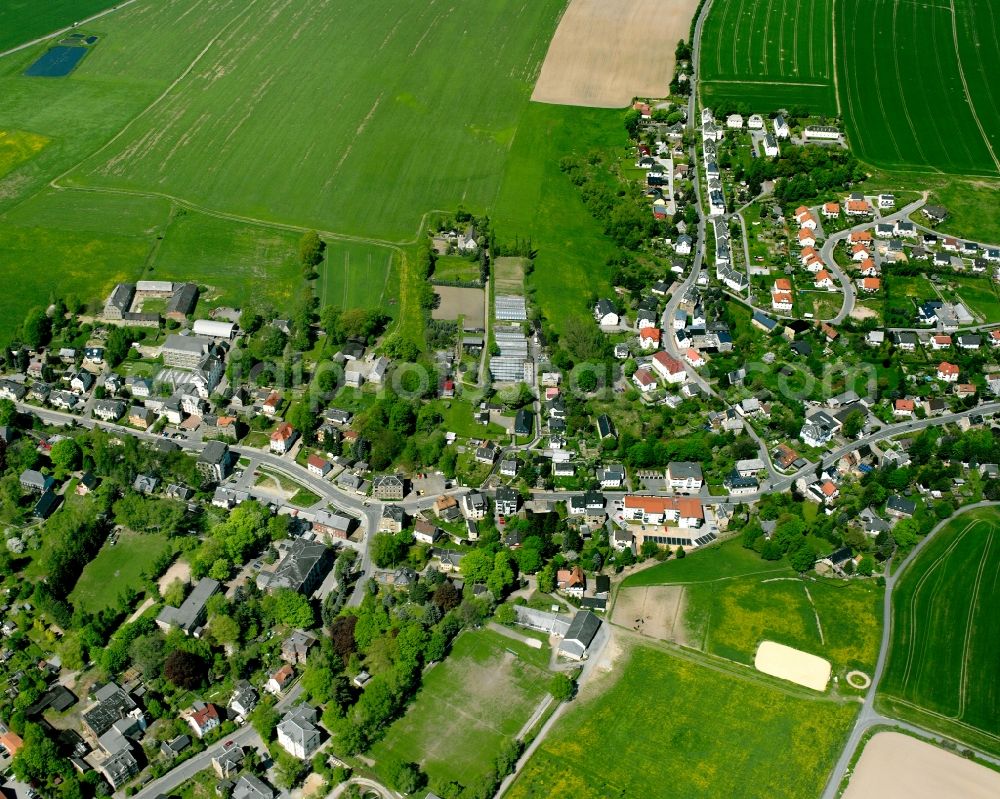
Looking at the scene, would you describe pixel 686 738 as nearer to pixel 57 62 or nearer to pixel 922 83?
pixel 922 83

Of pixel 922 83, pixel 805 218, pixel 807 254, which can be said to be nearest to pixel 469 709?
pixel 807 254

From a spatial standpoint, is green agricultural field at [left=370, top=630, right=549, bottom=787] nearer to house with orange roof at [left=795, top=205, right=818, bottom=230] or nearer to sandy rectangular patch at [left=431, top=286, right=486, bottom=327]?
sandy rectangular patch at [left=431, top=286, right=486, bottom=327]

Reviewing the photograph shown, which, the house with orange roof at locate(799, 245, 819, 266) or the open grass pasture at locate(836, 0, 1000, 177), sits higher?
the open grass pasture at locate(836, 0, 1000, 177)

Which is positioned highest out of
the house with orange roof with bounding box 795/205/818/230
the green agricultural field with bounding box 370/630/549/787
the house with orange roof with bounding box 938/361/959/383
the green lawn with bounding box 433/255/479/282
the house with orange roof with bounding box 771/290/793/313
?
the house with orange roof with bounding box 795/205/818/230

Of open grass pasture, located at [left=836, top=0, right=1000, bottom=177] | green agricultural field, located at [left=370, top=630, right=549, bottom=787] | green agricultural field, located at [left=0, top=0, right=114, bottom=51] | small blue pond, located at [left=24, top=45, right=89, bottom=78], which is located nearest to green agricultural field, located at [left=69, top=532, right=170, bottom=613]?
green agricultural field, located at [left=370, top=630, right=549, bottom=787]

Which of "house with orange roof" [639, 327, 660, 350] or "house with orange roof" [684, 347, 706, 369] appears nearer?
"house with orange roof" [684, 347, 706, 369]
